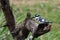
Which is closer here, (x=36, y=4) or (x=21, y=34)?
(x=21, y=34)

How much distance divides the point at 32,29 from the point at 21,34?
0.52 ft

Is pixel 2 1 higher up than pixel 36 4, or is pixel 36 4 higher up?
pixel 2 1

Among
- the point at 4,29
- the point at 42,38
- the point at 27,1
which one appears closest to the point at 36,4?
the point at 27,1

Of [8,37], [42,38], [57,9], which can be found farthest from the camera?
[57,9]

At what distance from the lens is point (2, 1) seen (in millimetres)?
1520

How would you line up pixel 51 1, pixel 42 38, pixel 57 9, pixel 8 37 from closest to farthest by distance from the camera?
pixel 8 37 → pixel 42 38 → pixel 57 9 → pixel 51 1

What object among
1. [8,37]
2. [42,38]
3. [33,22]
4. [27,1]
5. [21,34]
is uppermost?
[33,22]

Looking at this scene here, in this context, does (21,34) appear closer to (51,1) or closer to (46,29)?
(46,29)

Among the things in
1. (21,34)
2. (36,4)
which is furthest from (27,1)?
(21,34)

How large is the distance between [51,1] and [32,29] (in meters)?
2.72

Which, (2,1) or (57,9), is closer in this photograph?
(2,1)

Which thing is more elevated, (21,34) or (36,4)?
(21,34)

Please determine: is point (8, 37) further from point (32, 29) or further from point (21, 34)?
point (32, 29)

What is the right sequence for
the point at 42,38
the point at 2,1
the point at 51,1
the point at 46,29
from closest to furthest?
the point at 46,29 < the point at 2,1 < the point at 42,38 < the point at 51,1
